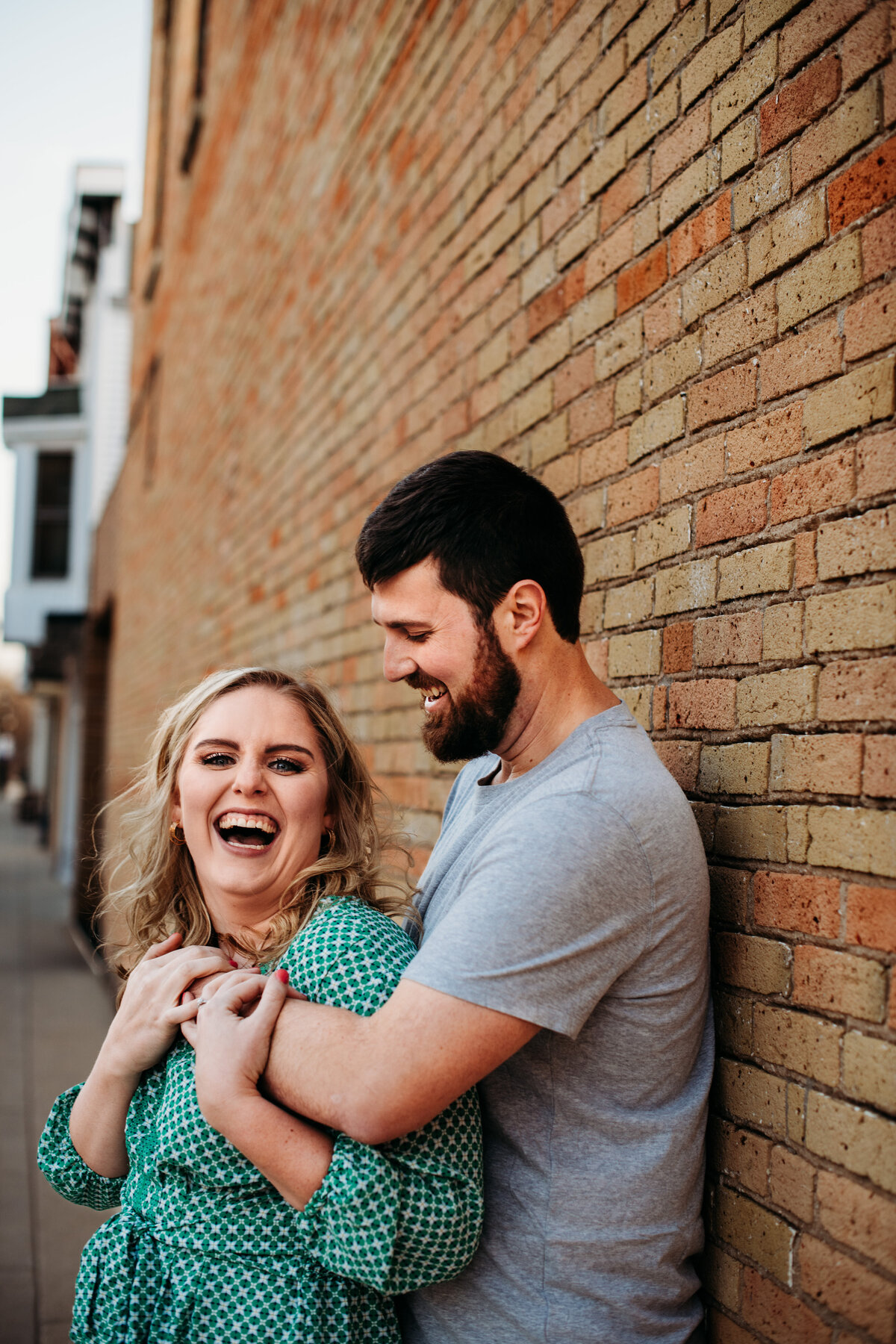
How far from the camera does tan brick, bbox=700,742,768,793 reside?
171 centimetres

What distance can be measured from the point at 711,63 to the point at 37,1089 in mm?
6932

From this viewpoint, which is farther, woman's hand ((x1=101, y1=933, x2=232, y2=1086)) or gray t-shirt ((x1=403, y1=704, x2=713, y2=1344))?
woman's hand ((x1=101, y1=933, x2=232, y2=1086))

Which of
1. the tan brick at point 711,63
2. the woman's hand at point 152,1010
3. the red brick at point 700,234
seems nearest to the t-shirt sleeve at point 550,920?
the woman's hand at point 152,1010

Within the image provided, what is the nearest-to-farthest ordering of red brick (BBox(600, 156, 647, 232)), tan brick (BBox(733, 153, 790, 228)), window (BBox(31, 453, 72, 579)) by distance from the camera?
tan brick (BBox(733, 153, 790, 228))
red brick (BBox(600, 156, 647, 232))
window (BBox(31, 453, 72, 579))

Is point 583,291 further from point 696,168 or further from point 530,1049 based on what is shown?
point 530,1049

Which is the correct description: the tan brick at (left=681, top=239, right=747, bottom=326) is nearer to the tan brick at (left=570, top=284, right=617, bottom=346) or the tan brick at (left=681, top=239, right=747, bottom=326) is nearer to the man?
the tan brick at (left=570, top=284, right=617, bottom=346)

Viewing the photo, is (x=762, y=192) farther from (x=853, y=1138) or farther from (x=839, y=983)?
(x=853, y=1138)

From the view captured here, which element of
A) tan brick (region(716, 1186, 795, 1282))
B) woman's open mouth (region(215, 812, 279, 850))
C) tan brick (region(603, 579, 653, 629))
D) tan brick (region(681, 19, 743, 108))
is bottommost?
tan brick (region(716, 1186, 795, 1282))

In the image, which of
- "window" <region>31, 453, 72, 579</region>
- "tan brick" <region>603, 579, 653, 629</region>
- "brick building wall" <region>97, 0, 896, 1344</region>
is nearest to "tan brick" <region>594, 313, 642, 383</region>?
"brick building wall" <region>97, 0, 896, 1344</region>

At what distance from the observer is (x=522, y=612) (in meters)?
1.83

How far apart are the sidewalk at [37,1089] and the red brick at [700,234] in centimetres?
420

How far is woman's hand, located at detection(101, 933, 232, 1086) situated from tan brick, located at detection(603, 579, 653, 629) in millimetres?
1035

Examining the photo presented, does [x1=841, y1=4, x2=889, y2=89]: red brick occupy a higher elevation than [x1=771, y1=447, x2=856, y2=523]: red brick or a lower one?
higher

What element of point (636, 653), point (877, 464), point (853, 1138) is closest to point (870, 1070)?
point (853, 1138)
